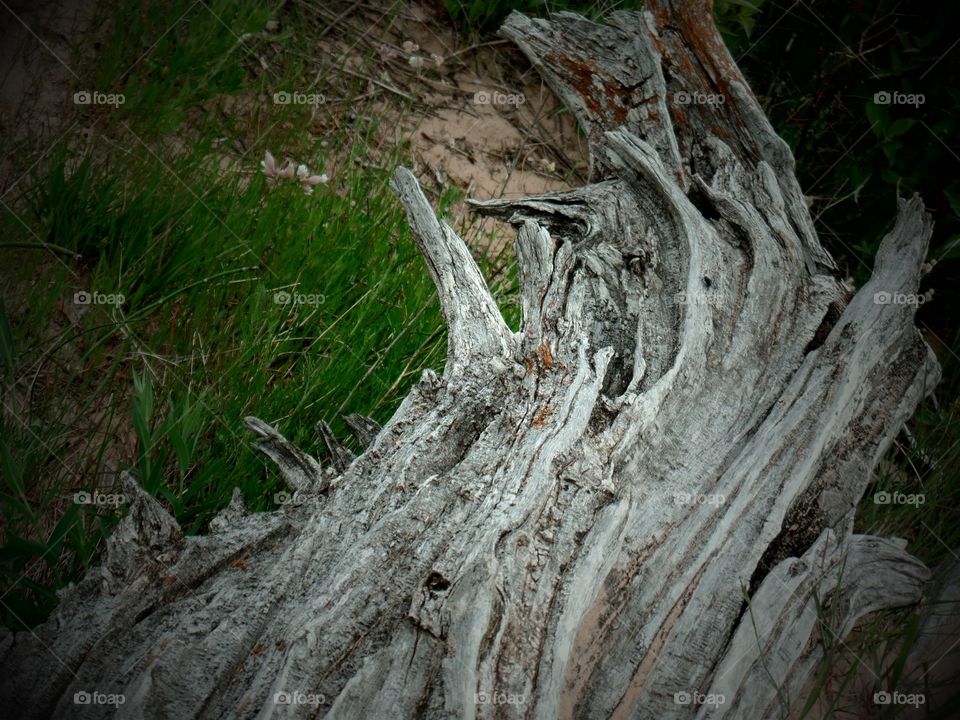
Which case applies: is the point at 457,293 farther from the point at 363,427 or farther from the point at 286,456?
the point at 286,456

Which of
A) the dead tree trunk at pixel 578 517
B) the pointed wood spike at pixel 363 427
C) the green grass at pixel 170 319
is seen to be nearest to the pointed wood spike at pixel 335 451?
the dead tree trunk at pixel 578 517

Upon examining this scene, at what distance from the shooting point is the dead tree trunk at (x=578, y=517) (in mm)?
1816

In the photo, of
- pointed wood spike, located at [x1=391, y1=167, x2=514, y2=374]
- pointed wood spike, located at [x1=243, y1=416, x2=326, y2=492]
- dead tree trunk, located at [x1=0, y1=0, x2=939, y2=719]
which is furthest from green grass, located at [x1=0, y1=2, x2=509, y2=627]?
pointed wood spike, located at [x1=391, y1=167, x2=514, y2=374]

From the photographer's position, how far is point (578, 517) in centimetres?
207

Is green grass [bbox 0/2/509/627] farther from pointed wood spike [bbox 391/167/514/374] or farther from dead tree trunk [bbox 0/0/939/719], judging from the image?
pointed wood spike [bbox 391/167/514/374]

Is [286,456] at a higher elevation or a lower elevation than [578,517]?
lower

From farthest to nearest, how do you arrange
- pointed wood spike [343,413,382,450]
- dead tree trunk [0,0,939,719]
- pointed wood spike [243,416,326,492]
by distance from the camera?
1. pointed wood spike [343,413,382,450]
2. pointed wood spike [243,416,326,492]
3. dead tree trunk [0,0,939,719]

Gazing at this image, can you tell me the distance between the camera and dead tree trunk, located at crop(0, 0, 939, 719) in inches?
71.5

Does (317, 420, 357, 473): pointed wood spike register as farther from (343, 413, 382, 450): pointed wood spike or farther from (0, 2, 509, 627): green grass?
(0, 2, 509, 627): green grass

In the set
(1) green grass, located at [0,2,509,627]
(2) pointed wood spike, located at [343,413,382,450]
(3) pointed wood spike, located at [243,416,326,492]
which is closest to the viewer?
(3) pointed wood spike, located at [243,416,326,492]

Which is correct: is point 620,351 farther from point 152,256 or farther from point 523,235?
point 152,256

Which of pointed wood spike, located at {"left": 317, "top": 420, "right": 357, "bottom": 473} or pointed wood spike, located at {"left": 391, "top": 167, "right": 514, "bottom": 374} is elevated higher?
pointed wood spike, located at {"left": 391, "top": 167, "right": 514, "bottom": 374}

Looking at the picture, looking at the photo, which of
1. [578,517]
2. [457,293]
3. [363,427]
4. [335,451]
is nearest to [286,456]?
[335,451]

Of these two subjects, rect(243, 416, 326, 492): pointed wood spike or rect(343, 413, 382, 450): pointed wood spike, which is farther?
rect(343, 413, 382, 450): pointed wood spike
